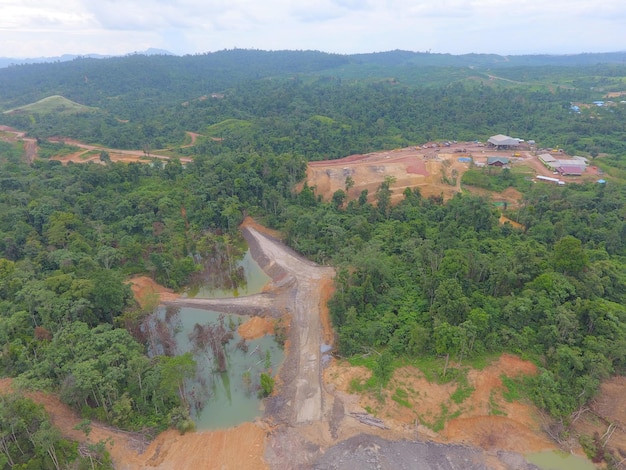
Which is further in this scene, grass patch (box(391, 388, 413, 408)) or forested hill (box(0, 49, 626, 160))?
forested hill (box(0, 49, 626, 160))

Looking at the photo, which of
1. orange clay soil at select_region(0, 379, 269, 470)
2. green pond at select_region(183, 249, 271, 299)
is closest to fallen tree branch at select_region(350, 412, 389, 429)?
orange clay soil at select_region(0, 379, 269, 470)

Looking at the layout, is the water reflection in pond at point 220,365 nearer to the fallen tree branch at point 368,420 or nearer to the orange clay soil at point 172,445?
the orange clay soil at point 172,445

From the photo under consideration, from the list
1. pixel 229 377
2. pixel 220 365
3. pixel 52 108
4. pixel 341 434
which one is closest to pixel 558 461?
pixel 341 434

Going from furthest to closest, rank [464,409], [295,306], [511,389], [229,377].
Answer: [295,306], [229,377], [511,389], [464,409]

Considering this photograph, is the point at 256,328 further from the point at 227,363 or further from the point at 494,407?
the point at 494,407

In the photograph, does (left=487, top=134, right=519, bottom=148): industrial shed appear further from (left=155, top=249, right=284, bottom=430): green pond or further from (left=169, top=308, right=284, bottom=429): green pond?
(left=169, top=308, right=284, bottom=429): green pond

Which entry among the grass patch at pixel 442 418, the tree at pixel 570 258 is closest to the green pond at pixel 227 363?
the grass patch at pixel 442 418
